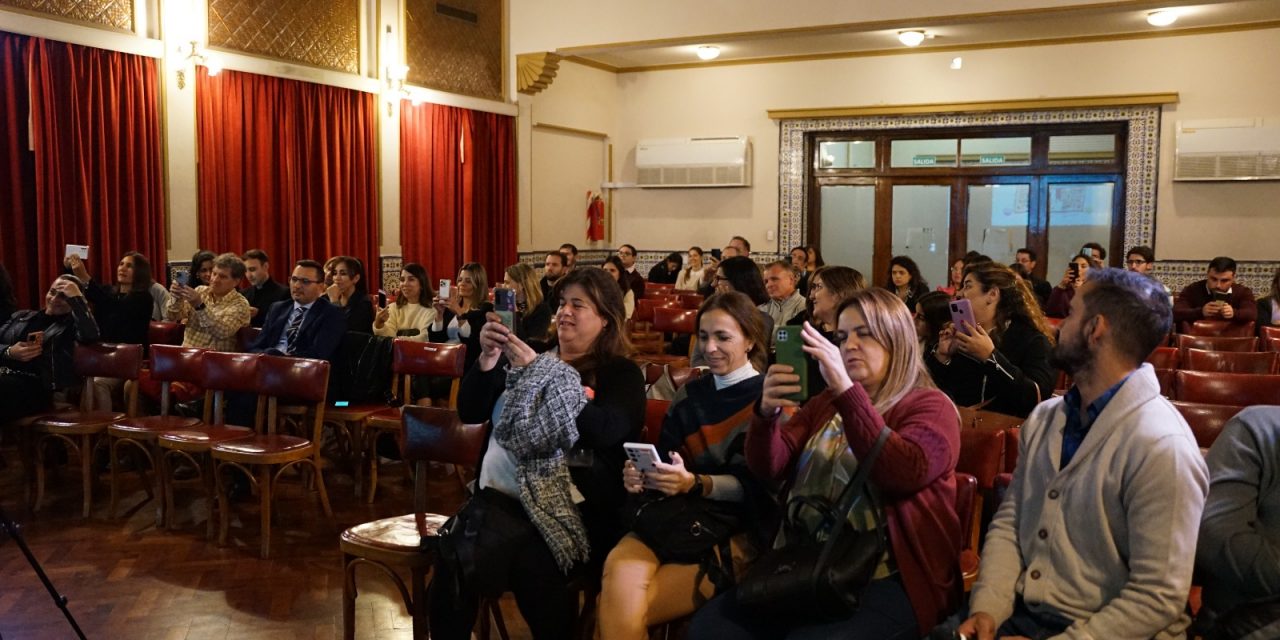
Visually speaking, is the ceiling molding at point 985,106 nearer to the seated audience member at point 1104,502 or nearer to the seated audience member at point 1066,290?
the seated audience member at point 1066,290

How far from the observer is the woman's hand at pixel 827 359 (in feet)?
7.35

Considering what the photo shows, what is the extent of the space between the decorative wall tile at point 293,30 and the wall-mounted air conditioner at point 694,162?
4.67 m

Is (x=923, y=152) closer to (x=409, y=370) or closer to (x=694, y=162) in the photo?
(x=694, y=162)

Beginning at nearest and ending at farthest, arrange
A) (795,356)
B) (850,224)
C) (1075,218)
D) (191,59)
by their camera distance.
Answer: (795,356) → (191,59) → (1075,218) → (850,224)

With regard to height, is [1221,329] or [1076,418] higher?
[1076,418]

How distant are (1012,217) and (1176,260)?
6.19ft

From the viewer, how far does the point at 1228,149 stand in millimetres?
11328

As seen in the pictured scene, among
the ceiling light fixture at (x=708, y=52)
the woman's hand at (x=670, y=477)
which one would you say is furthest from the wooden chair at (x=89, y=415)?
the ceiling light fixture at (x=708, y=52)

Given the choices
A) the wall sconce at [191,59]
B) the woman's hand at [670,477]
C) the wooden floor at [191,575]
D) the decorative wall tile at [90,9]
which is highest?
the decorative wall tile at [90,9]

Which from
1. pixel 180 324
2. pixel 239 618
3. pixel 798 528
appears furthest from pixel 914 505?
pixel 180 324

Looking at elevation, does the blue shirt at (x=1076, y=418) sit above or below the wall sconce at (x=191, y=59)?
below

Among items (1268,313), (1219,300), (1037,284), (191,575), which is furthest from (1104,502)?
(1037,284)

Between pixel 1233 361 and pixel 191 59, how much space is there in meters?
8.09

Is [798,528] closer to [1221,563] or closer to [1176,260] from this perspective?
[1221,563]
